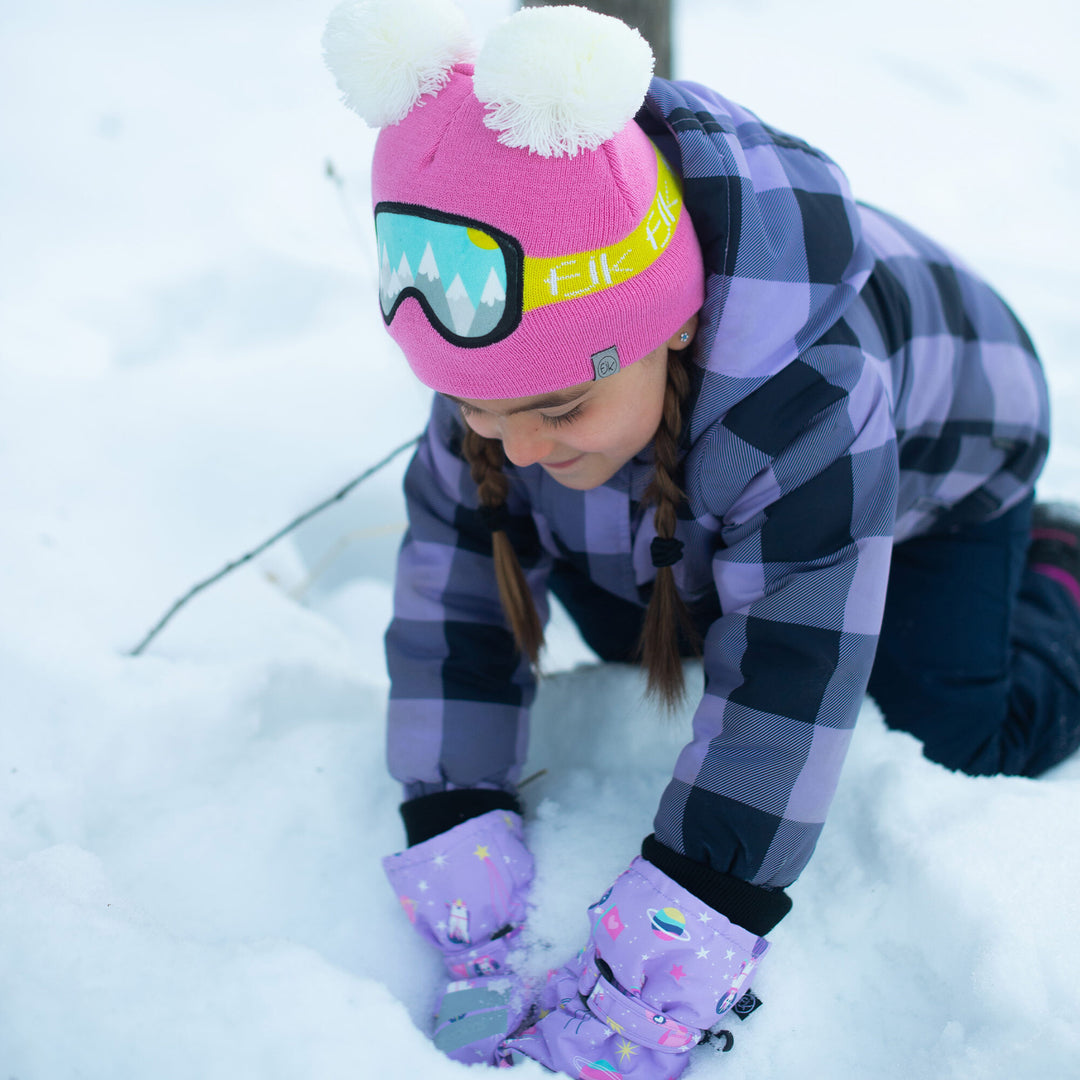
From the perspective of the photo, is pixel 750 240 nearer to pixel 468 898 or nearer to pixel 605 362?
pixel 605 362

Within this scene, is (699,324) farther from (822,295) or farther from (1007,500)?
(1007,500)

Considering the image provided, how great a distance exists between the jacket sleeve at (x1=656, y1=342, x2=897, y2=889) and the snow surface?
15 cm

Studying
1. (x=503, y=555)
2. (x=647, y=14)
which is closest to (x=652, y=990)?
(x=503, y=555)

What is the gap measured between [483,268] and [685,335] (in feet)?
0.73

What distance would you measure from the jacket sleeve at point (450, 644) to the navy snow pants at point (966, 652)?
186 mm

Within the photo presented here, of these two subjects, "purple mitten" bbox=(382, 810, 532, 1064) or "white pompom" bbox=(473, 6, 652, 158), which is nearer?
"white pompom" bbox=(473, 6, 652, 158)

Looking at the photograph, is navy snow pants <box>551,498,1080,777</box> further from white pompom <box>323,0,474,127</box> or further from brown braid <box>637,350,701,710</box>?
white pompom <box>323,0,474,127</box>

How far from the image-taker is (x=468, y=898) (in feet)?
2.92

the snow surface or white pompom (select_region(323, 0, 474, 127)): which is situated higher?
white pompom (select_region(323, 0, 474, 127))

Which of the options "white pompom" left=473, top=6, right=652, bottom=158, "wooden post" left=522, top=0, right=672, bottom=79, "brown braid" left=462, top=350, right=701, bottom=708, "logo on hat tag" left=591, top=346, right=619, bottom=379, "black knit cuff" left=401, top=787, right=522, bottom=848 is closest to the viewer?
"white pompom" left=473, top=6, right=652, bottom=158

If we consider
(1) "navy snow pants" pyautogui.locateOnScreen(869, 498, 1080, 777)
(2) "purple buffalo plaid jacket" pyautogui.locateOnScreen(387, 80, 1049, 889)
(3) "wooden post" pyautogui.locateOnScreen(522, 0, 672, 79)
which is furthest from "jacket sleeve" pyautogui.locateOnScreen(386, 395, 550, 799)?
(3) "wooden post" pyautogui.locateOnScreen(522, 0, 672, 79)

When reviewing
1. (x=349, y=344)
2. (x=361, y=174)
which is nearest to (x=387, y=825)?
(x=349, y=344)

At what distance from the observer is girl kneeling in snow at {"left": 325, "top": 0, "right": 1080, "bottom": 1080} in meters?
0.68

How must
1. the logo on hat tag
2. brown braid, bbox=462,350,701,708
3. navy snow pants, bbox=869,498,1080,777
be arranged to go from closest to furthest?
the logo on hat tag < brown braid, bbox=462,350,701,708 < navy snow pants, bbox=869,498,1080,777
